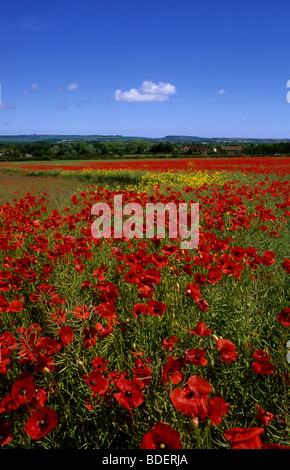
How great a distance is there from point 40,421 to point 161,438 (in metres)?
0.50

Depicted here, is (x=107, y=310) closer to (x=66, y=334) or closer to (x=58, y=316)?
(x=66, y=334)

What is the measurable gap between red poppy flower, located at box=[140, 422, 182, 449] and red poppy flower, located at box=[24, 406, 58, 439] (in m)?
0.39

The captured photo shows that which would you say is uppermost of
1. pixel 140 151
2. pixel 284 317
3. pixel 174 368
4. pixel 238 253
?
pixel 140 151

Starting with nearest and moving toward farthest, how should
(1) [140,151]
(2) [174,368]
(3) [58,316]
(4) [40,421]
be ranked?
(4) [40,421] < (2) [174,368] < (3) [58,316] < (1) [140,151]

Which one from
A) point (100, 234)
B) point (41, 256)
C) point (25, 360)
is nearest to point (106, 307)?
point (25, 360)

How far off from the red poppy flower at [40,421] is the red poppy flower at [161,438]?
391mm

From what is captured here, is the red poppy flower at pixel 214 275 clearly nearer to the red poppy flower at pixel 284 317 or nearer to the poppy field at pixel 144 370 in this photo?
the poppy field at pixel 144 370

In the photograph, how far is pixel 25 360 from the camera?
1.38 meters

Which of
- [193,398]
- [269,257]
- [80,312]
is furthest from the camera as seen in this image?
[269,257]

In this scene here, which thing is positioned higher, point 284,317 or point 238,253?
point 238,253

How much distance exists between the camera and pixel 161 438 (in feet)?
2.65

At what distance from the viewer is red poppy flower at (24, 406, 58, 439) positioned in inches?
39.3

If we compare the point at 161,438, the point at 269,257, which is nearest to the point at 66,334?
the point at 161,438

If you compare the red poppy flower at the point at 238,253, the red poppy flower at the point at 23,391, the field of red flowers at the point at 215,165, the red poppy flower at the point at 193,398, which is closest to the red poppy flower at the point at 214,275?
the red poppy flower at the point at 238,253
